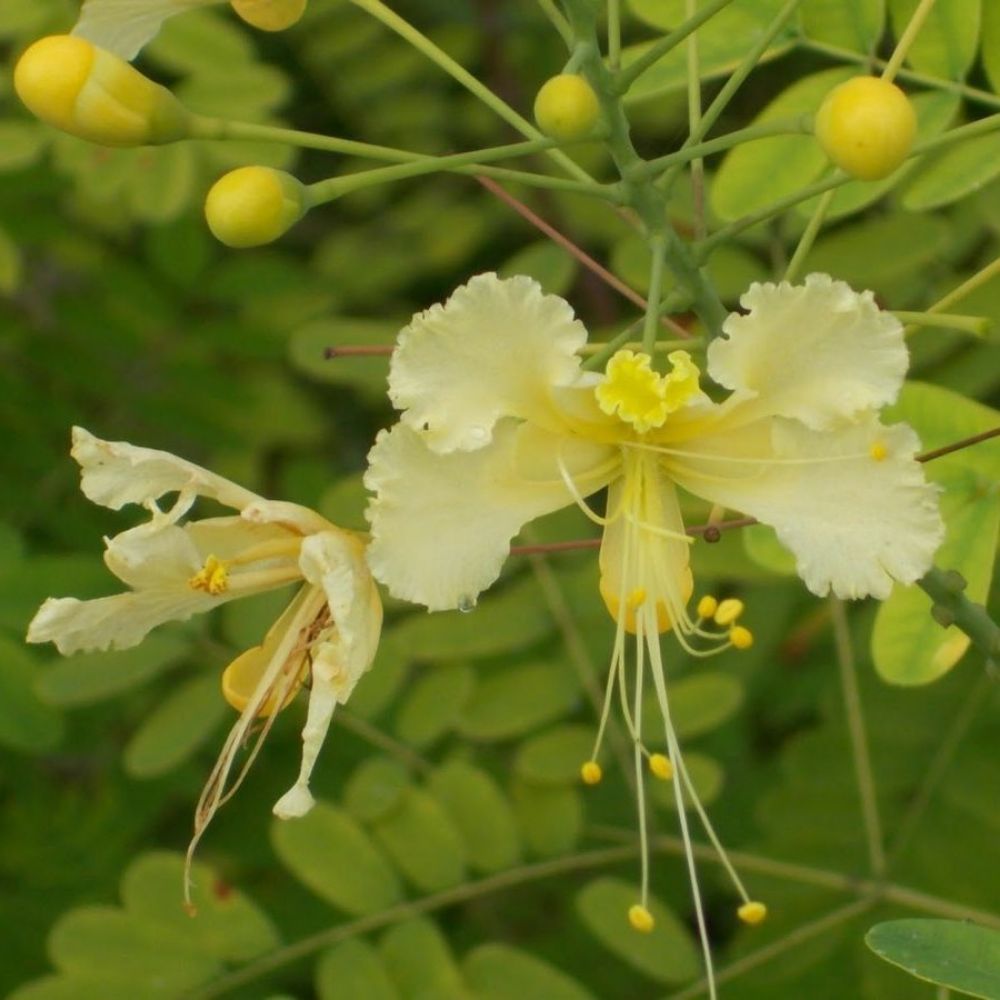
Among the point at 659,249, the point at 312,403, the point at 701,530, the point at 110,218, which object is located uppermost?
the point at 659,249

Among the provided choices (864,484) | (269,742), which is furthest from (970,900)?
(864,484)

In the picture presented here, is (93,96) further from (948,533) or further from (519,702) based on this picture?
(519,702)

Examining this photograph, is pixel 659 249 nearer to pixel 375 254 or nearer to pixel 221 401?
pixel 221 401

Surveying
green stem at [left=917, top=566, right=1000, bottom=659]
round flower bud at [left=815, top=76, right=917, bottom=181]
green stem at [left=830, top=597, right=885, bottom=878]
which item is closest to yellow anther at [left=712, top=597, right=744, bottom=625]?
green stem at [left=917, top=566, right=1000, bottom=659]

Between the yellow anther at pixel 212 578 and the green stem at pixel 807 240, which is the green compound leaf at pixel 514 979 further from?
the green stem at pixel 807 240

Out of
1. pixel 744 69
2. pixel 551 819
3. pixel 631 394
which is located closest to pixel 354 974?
pixel 551 819

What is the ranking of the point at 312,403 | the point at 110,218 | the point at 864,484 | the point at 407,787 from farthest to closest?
the point at 312,403 < the point at 110,218 < the point at 407,787 < the point at 864,484

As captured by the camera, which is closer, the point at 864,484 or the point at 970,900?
the point at 864,484

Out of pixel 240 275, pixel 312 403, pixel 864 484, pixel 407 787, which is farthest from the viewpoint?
pixel 312 403
